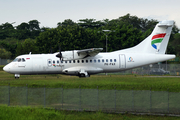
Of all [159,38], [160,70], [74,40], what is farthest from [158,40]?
[74,40]

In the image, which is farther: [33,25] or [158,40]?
[33,25]

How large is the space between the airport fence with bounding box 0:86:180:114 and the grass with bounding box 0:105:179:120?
490 millimetres

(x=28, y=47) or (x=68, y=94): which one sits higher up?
(x=28, y=47)

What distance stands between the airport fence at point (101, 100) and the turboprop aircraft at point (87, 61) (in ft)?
39.2

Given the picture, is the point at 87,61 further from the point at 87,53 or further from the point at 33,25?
the point at 33,25

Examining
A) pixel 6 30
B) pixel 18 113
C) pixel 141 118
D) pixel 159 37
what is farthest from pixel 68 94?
pixel 6 30

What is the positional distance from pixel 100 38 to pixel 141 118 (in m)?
65.6

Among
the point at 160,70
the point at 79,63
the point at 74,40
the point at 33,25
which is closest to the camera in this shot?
the point at 79,63

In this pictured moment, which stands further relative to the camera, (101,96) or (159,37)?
(159,37)

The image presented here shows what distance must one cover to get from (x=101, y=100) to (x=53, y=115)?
360 centimetres

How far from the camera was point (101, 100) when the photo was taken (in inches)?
719

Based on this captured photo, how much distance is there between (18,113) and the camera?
683 inches

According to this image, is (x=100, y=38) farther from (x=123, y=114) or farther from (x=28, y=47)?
(x=123, y=114)

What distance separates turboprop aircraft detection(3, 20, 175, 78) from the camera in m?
31.4
